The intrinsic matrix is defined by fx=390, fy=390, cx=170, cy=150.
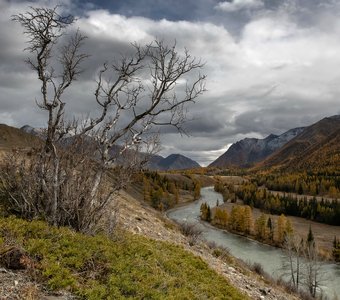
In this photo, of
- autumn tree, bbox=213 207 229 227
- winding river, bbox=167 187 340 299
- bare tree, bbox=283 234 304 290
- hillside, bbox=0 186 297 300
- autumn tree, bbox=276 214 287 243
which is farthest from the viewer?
autumn tree, bbox=213 207 229 227

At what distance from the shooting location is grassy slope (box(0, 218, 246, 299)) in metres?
12.6

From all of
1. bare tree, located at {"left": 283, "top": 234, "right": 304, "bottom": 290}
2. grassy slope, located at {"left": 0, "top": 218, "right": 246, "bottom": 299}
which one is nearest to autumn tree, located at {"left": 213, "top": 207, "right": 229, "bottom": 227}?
bare tree, located at {"left": 283, "top": 234, "right": 304, "bottom": 290}

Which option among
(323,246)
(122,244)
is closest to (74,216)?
(122,244)

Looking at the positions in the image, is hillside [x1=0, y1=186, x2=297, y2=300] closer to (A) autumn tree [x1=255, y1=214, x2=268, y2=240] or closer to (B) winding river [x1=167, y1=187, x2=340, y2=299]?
(B) winding river [x1=167, y1=187, x2=340, y2=299]

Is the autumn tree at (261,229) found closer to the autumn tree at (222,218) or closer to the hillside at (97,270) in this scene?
the autumn tree at (222,218)

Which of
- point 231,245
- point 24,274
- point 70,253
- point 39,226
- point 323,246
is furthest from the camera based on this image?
point 323,246

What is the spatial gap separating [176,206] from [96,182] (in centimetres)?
16921

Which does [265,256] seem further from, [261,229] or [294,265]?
[261,229]

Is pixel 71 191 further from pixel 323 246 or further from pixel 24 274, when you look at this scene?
pixel 323 246

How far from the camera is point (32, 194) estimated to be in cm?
1780

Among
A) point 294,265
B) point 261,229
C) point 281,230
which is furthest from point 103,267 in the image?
point 261,229

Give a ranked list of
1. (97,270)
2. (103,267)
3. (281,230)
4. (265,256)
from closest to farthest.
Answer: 1. (97,270)
2. (103,267)
3. (265,256)
4. (281,230)

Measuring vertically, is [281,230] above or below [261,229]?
above

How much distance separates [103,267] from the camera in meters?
14.3
